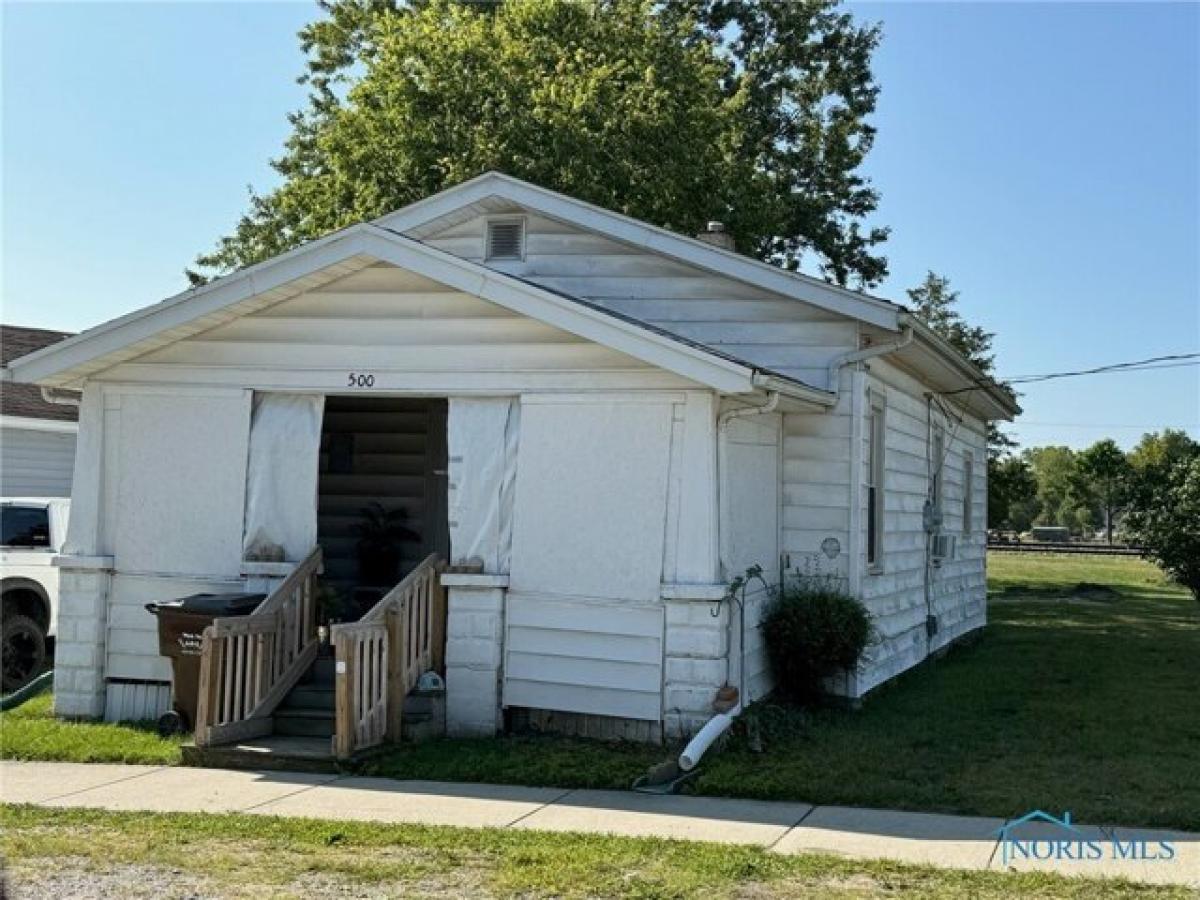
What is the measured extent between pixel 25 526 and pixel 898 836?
1007cm

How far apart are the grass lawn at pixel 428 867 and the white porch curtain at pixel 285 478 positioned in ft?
11.4

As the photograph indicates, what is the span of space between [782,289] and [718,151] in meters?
15.1

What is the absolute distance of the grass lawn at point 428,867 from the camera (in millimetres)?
5645

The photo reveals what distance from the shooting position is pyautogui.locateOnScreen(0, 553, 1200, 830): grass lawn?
24.9 feet

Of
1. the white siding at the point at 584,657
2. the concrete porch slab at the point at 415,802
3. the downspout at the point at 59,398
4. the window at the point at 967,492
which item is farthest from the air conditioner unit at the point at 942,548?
the downspout at the point at 59,398

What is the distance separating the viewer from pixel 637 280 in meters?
12.0

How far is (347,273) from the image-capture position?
9.99m

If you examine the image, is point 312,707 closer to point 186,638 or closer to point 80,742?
point 186,638

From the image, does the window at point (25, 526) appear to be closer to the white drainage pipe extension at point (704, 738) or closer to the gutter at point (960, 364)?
the white drainage pipe extension at point (704, 738)

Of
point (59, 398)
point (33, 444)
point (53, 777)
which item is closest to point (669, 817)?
point (53, 777)

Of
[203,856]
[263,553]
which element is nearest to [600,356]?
[263,553]

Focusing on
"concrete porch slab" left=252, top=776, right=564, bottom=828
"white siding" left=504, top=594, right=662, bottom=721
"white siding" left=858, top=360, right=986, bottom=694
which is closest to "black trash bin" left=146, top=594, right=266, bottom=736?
"concrete porch slab" left=252, top=776, right=564, bottom=828

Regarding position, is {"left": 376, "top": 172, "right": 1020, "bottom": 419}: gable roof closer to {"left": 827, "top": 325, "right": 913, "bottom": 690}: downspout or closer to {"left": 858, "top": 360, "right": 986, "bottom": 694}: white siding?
{"left": 827, "top": 325, "right": 913, "bottom": 690}: downspout
